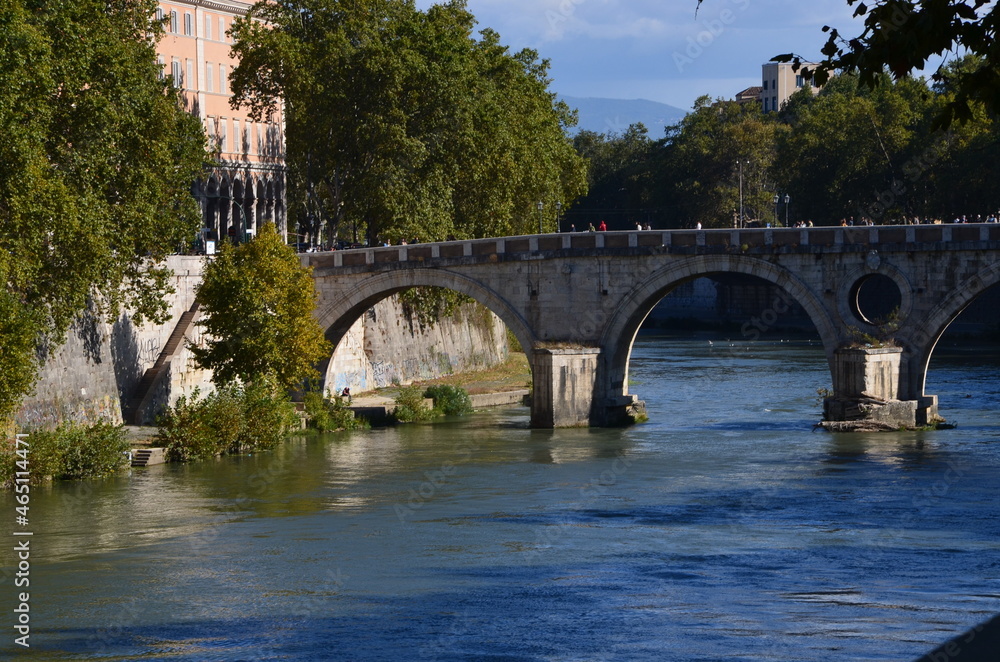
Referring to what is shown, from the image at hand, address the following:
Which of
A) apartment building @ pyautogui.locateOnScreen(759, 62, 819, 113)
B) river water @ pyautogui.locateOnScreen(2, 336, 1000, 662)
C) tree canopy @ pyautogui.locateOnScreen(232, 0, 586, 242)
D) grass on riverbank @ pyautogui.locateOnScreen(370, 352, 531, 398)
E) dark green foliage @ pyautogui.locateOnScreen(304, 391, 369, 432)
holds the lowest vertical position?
river water @ pyautogui.locateOnScreen(2, 336, 1000, 662)

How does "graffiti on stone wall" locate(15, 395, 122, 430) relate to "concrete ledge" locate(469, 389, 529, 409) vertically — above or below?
above

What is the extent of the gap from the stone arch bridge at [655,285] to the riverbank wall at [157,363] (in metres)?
4.32

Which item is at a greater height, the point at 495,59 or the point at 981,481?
the point at 495,59

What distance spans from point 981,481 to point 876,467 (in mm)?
2445

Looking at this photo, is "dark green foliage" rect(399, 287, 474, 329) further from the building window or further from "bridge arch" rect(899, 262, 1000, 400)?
"bridge arch" rect(899, 262, 1000, 400)

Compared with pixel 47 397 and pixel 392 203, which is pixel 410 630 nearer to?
pixel 47 397

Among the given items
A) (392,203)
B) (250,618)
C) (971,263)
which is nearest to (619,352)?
(971,263)

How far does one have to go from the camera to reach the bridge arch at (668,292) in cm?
3766

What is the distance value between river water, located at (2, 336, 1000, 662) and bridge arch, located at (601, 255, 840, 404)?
2.33 m

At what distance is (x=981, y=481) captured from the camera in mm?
28875

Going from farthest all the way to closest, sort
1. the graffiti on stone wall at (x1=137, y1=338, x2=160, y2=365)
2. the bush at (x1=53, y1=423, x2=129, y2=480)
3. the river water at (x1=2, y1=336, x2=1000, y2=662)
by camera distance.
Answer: the graffiti on stone wall at (x1=137, y1=338, x2=160, y2=365) → the bush at (x1=53, y1=423, x2=129, y2=480) → the river water at (x1=2, y1=336, x2=1000, y2=662)

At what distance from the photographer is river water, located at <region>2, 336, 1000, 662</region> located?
18047 millimetres

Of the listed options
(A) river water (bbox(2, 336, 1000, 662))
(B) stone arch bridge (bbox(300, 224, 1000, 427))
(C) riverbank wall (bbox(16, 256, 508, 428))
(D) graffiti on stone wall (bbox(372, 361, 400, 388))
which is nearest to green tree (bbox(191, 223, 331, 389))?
(C) riverbank wall (bbox(16, 256, 508, 428))

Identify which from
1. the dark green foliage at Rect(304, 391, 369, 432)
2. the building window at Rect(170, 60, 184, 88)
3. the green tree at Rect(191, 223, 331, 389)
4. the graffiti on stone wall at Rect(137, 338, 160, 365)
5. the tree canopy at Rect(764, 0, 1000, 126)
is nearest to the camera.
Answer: the tree canopy at Rect(764, 0, 1000, 126)
